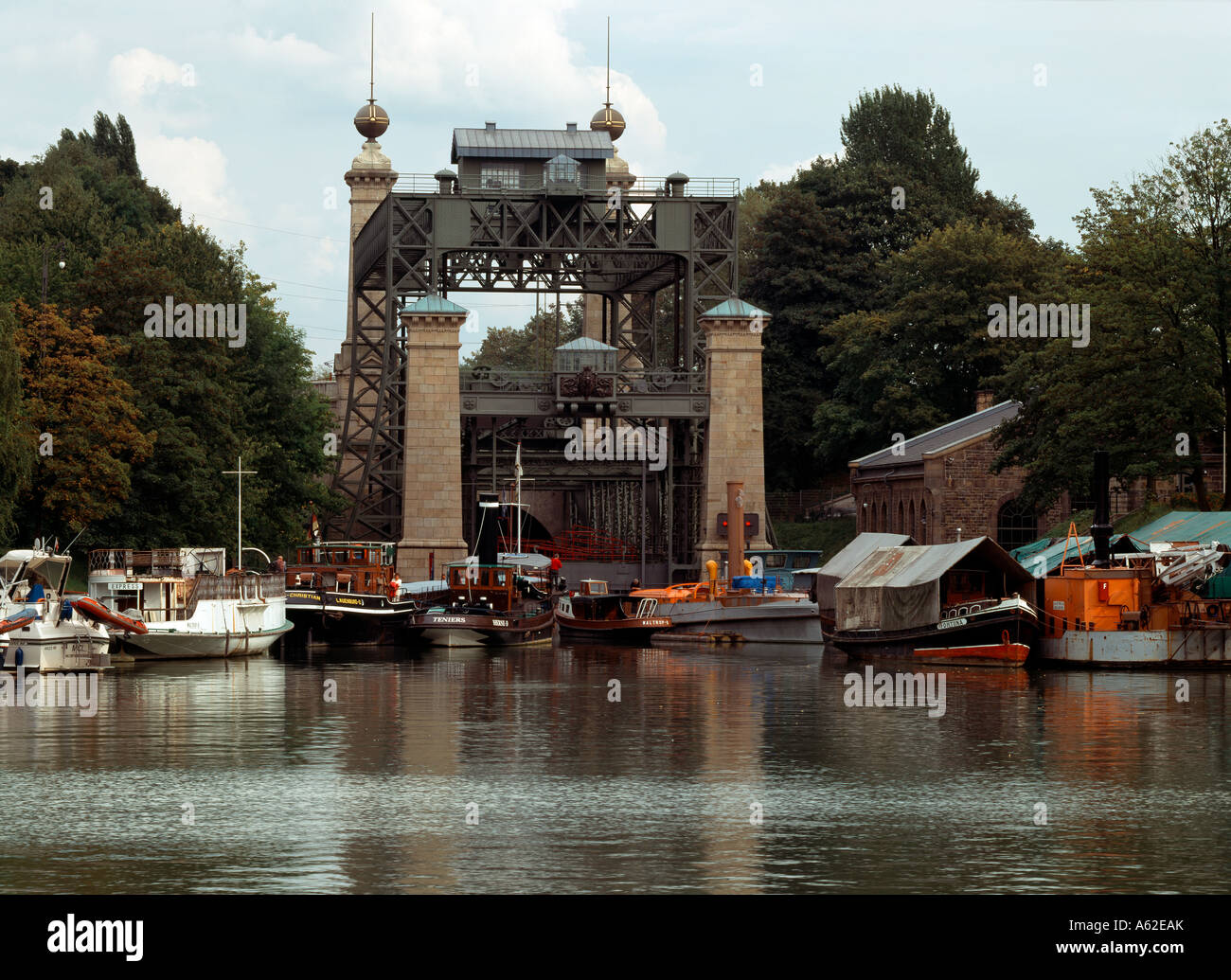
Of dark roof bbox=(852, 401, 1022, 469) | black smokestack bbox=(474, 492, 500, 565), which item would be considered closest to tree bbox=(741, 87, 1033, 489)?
dark roof bbox=(852, 401, 1022, 469)

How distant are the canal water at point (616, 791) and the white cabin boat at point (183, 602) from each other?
1067 centimetres

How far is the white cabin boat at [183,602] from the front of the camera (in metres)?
59.2

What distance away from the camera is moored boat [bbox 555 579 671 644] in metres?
72.5

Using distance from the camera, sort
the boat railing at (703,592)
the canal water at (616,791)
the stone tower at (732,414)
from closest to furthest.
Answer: the canal water at (616,791) → the boat railing at (703,592) → the stone tower at (732,414)

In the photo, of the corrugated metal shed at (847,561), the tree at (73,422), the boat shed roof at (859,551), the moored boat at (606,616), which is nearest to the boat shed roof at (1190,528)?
the boat shed roof at (859,551)

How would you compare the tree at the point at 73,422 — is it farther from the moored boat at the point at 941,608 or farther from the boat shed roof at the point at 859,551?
the moored boat at the point at 941,608

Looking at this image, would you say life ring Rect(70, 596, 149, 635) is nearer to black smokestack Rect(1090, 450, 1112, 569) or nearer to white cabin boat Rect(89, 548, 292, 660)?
white cabin boat Rect(89, 548, 292, 660)

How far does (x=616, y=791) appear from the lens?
28734 millimetres

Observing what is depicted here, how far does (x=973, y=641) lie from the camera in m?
56.0

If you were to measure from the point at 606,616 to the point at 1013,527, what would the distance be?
73.5 feet

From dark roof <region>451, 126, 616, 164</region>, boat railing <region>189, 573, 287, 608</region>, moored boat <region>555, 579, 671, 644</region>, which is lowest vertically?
moored boat <region>555, 579, 671, 644</region>

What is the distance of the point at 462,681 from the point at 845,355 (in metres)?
56.7

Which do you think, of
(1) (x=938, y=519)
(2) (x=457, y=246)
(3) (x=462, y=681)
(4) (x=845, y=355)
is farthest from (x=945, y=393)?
(3) (x=462, y=681)

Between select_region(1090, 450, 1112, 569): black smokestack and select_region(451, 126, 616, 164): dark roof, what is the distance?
141ft
